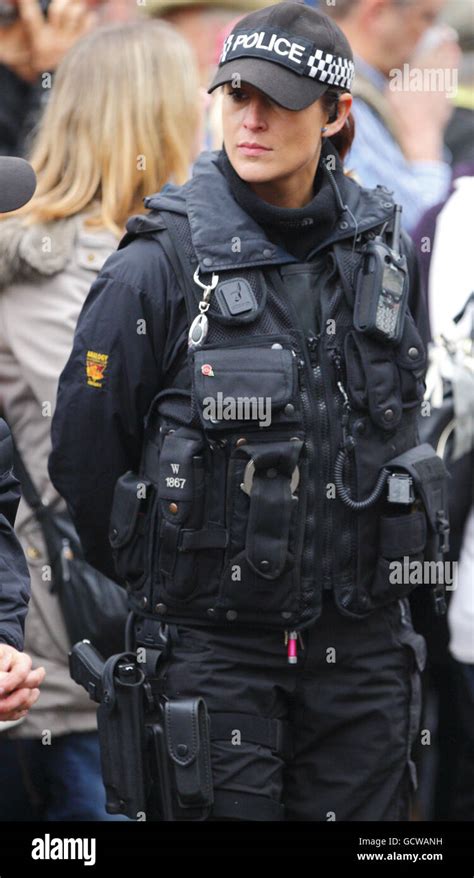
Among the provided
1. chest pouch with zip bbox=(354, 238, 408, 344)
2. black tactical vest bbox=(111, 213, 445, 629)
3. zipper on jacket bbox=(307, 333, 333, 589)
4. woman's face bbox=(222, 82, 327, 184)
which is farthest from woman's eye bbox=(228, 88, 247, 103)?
zipper on jacket bbox=(307, 333, 333, 589)

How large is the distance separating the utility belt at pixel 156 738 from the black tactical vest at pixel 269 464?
14 centimetres

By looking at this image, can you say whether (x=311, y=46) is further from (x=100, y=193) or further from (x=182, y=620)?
(x=182, y=620)

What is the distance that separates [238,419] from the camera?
301cm

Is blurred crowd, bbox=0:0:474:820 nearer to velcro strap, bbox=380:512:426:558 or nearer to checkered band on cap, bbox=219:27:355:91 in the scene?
velcro strap, bbox=380:512:426:558

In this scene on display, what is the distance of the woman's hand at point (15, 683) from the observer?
8.03 ft

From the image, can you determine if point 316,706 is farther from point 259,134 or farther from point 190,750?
point 259,134

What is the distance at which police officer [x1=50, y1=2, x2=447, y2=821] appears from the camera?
9.95 ft

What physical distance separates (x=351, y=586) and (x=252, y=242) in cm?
74

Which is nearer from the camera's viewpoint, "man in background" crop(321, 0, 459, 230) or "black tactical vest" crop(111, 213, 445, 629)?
"black tactical vest" crop(111, 213, 445, 629)

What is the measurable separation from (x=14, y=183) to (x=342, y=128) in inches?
44.9

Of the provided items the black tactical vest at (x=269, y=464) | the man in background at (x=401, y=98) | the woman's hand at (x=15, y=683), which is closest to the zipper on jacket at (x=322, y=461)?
the black tactical vest at (x=269, y=464)

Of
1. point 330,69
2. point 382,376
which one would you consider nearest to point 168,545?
point 382,376

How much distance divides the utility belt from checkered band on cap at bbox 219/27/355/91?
3.89 feet

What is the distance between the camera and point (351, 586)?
3.11 m
